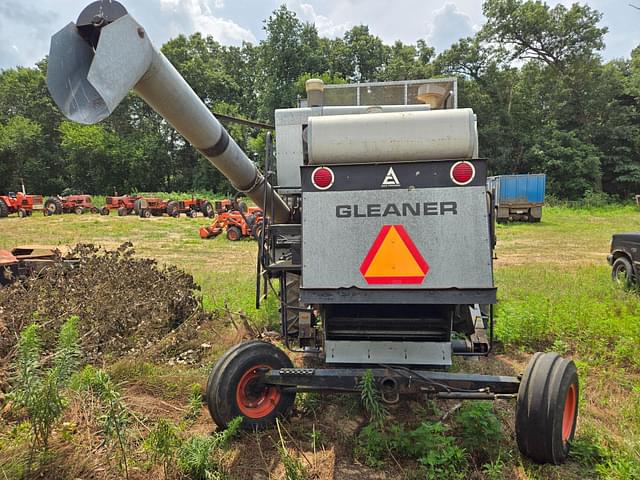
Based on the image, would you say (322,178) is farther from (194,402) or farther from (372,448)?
(194,402)

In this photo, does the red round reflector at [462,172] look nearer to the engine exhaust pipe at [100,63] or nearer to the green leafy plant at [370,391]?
the green leafy plant at [370,391]

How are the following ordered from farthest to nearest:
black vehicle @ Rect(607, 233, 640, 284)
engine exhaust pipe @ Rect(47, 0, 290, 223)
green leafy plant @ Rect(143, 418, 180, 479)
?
black vehicle @ Rect(607, 233, 640, 284)
green leafy plant @ Rect(143, 418, 180, 479)
engine exhaust pipe @ Rect(47, 0, 290, 223)

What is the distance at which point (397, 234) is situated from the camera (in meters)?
3.05

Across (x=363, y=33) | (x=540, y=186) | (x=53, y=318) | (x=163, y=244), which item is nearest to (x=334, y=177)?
(x=53, y=318)

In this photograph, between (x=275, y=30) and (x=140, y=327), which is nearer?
(x=140, y=327)

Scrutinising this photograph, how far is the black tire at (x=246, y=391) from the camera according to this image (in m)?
3.19

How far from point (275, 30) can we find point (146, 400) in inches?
1794

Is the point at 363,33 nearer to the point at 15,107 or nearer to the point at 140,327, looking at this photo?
the point at 15,107

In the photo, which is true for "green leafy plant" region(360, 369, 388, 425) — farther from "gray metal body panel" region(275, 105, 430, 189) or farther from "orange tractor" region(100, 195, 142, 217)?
"orange tractor" region(100, 195, 142, 217)

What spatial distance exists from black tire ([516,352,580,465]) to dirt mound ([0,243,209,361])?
3757mm

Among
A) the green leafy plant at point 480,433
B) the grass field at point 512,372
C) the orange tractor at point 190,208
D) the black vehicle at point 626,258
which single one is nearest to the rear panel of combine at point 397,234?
the green leafy plant at point 480,433

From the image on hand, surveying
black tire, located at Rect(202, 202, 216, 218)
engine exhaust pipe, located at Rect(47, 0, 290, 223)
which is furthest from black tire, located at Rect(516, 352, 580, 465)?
black tire, located at Rect(202, 202, 216, 218)

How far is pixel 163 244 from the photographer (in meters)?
15.3

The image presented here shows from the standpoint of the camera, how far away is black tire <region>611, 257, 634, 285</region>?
7669 millimetres
